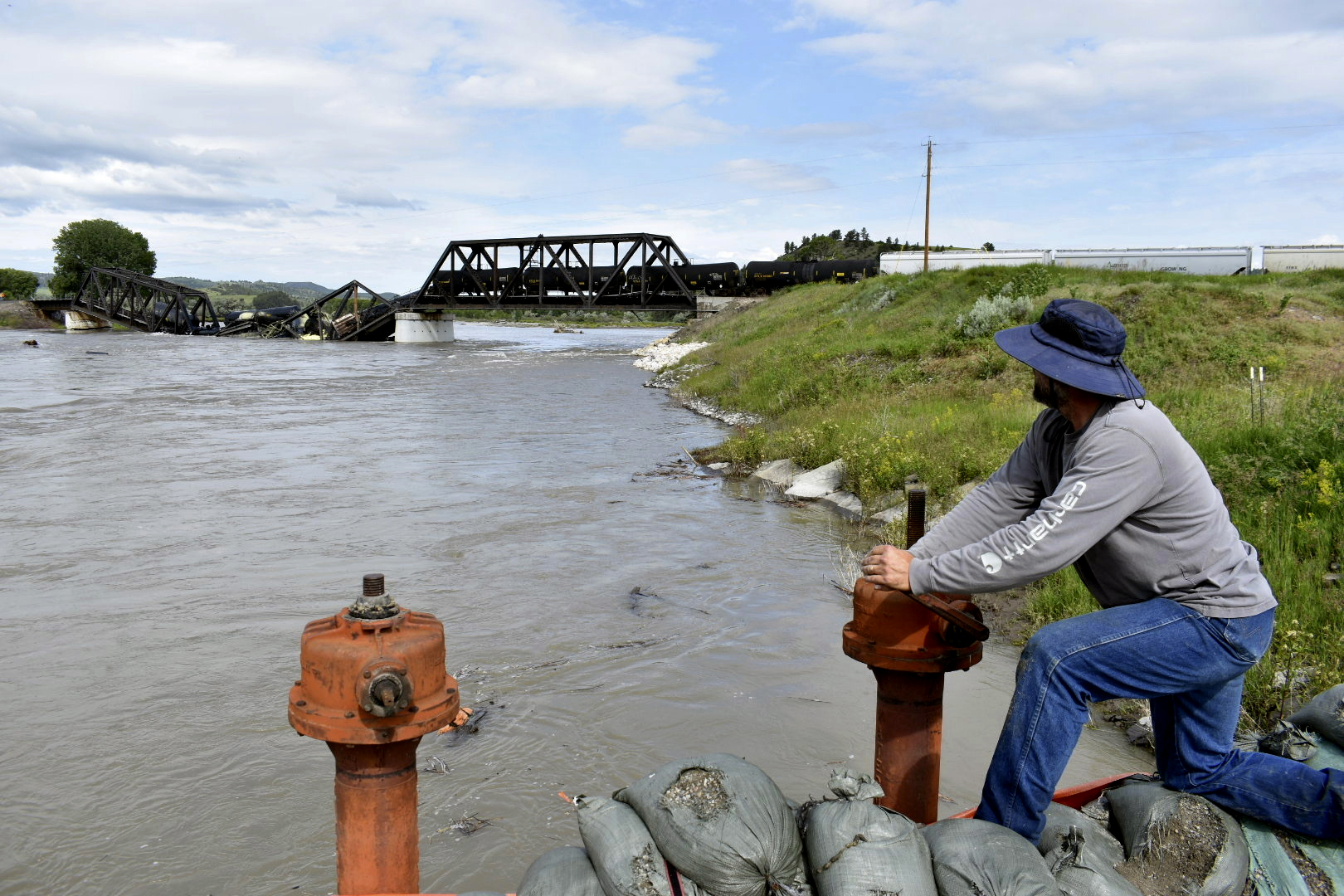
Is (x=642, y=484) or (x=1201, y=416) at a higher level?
(x=1201, y=416)

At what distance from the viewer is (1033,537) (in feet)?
9.03

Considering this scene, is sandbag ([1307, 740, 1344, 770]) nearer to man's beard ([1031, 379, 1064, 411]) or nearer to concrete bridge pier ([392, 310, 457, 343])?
man's beard ([1031, 379, 1064, 411])

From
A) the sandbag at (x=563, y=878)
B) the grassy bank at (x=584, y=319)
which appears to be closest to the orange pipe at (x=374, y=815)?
the sandbag at (x=563, y=878)

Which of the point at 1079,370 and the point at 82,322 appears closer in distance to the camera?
the point at 1079,370

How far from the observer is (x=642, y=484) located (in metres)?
12.5

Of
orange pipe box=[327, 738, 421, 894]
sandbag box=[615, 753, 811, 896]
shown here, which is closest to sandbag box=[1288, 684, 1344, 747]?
sandbag box=[615, 753, 811, 896]

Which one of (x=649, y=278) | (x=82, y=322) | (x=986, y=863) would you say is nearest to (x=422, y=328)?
(x=649, y=278)

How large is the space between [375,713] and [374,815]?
392 mm

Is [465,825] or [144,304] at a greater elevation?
[144,304]

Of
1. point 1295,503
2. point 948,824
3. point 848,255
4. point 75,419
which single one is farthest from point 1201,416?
point 848,255

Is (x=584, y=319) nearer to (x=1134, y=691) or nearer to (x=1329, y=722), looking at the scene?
(x=1329, y=722)

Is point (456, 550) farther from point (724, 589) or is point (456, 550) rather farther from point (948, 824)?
point (948, 824)

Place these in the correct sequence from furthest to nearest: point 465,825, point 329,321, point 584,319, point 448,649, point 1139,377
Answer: point 584,319, point 329,321, point 1139,377, point 448,649, point 465,825

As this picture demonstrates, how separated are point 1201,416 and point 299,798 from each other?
8146 mm
